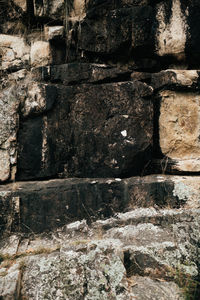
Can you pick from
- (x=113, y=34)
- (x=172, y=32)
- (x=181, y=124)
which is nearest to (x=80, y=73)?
(x=113, y=34)

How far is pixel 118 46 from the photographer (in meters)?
2.07

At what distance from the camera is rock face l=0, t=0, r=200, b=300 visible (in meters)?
1.68

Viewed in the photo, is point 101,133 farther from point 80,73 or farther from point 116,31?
point 116,31

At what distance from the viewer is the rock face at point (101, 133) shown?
5.52 ft

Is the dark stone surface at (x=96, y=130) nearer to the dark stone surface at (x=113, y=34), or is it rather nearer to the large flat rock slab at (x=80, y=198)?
the large flat rock slab at (x=80, y=198)

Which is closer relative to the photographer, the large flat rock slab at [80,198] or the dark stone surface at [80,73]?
the large flat rock slab at [80,198]

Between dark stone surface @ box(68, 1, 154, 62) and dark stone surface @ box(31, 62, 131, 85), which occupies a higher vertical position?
dark stone surface @ box(68, 1, 154, 62)

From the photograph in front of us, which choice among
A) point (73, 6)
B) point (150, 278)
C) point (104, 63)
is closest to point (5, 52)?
point (73, 6)

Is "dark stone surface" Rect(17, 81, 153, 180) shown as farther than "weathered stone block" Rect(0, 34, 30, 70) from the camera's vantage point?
No

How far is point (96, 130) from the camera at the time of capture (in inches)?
76.1

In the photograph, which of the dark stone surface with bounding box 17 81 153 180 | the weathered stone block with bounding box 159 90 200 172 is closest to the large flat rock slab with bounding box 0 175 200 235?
the dark stone surface with bounding box 17 81 153 180

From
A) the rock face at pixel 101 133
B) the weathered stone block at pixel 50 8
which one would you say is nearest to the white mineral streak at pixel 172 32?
the rock face at pixel 101 133

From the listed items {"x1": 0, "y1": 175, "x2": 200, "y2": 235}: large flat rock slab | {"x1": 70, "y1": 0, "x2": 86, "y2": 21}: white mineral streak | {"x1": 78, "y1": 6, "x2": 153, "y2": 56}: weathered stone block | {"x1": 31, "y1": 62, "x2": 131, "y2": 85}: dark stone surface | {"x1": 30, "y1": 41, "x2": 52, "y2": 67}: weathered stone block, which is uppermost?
{"x1": 70, "y1": 0, "x2": 86, "y2": 21}: white mineral streak

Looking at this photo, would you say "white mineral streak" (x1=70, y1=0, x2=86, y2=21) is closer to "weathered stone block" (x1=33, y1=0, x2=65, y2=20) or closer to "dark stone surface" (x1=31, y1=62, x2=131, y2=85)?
"weathered stone block" (x1=33, y1=0, x2=65, y2=20)
